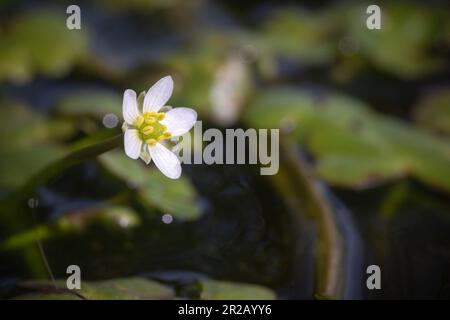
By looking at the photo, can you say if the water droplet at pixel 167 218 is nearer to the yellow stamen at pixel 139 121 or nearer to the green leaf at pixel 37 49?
the yellow stamen at pixel 139 121

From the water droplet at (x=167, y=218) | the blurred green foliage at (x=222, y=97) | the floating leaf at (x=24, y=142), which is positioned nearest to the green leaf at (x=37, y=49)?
the blurred green foliage at (x=222, y=97)

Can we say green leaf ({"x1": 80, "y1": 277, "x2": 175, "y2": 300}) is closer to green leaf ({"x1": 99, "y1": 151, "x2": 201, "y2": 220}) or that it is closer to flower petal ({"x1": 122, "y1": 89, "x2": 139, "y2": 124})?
green leaf ({"x1": 99, "y1": 151, "x2": 201, "y2": 220})

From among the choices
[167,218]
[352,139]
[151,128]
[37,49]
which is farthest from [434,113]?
[37,49]

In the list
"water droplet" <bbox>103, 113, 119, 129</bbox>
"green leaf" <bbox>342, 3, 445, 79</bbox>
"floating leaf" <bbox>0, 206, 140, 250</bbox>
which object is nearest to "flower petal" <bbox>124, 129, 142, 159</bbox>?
"floating leaf" <bbox>0, 206, 140, 250</bbox>

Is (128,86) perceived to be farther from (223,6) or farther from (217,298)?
(217,298)

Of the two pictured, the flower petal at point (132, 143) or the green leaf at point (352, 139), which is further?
the green leaf at point (352, 139)

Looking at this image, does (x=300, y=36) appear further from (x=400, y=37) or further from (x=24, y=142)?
(x=24, y=142)
